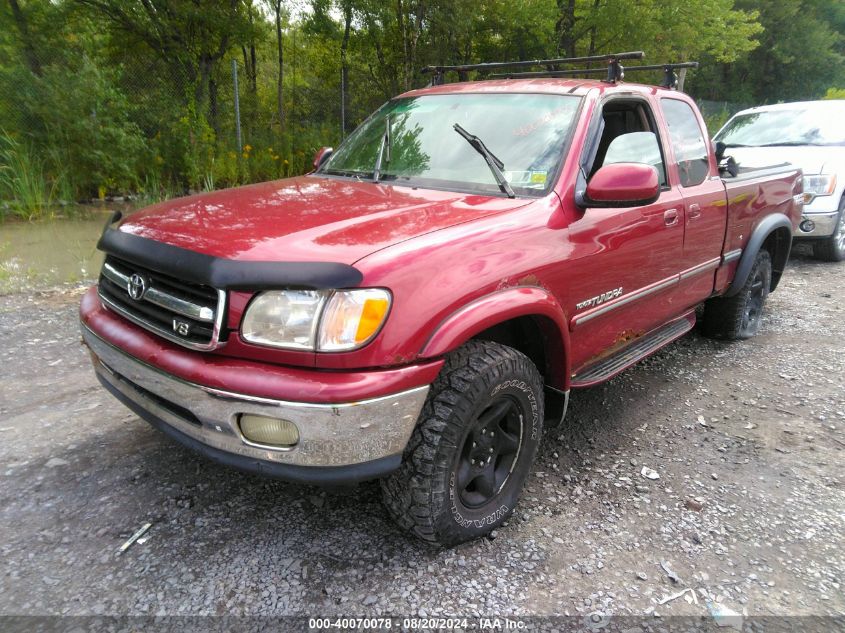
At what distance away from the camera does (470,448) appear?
233cm

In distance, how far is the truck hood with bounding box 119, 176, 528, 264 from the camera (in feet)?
6.60

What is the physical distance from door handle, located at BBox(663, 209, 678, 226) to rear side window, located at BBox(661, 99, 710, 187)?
31cm

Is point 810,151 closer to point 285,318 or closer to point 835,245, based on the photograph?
point 835,245

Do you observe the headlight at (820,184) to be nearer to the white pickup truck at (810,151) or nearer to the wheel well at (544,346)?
the white pickup truck at (810,151)

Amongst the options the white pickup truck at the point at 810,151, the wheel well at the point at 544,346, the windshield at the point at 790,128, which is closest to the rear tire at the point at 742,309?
the white pickup truck at the point at 810,151

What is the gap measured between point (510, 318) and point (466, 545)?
3.15 feet

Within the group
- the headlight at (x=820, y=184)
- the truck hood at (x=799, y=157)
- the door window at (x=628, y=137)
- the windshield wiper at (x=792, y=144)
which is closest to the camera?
the door window at (x=628, y=137)

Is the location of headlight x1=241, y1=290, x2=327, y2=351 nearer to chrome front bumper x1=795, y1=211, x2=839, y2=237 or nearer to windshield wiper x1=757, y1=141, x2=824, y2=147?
chrome front bumper x1=795, y1=211, x2=839, y2=237

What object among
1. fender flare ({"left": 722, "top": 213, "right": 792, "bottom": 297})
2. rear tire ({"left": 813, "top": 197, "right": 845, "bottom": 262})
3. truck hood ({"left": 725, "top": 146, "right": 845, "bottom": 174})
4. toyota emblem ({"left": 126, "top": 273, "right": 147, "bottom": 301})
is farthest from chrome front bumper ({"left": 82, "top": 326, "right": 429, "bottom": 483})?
rear tire ({"left": 813, "top": 197, "right": 845, "bottom": 262})

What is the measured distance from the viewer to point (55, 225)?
24.9 feet

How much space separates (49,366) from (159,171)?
579 centimetres

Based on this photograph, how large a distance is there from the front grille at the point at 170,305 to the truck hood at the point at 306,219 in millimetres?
145

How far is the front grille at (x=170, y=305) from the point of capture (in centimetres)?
197

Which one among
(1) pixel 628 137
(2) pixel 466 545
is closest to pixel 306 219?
(2) pixel 466 545
